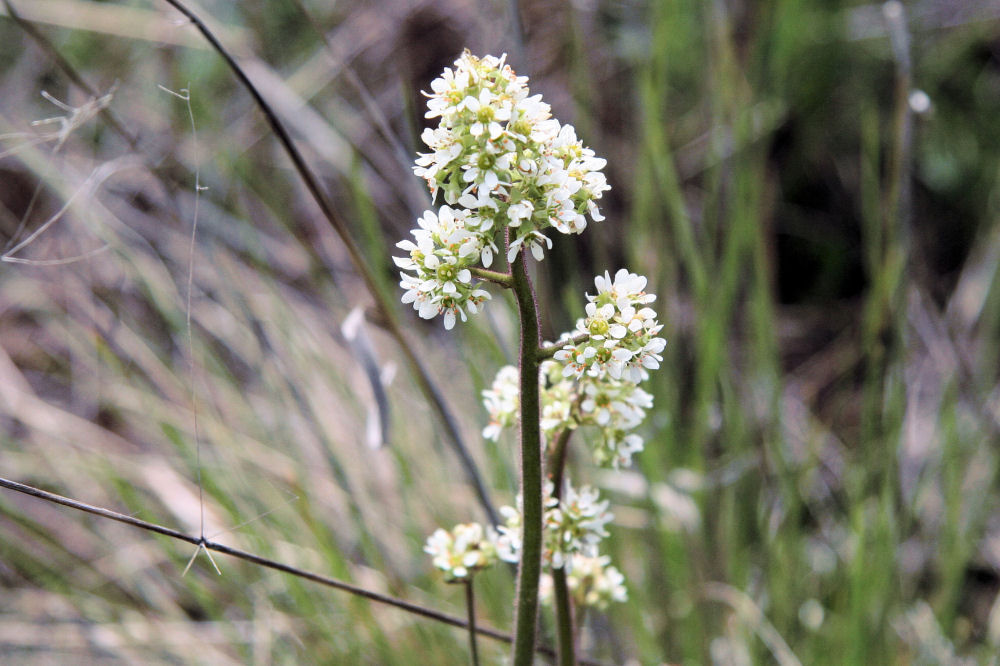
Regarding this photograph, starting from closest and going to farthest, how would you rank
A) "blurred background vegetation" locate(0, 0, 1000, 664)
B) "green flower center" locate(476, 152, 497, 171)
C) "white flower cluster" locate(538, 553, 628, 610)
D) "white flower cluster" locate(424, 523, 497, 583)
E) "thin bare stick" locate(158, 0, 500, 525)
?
"green flower center" locate(476, 152, 497, 171), "white flower cluster" locate(424, 523, 497, 583), "white flower cluster" locate(538, 553, 628, 610), "thin bare stick" locate(158, 0, 500, 525), "blurred background vegetation" locate(0, 0, 1000, 664)

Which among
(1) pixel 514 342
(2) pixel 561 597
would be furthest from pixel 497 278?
(1) pixel 514 342

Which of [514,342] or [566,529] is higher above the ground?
[514,342]

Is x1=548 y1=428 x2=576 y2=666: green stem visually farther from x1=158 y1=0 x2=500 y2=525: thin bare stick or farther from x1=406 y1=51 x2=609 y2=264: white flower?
x1=158 y1=0 x2=500 y2=525: thin bare stick

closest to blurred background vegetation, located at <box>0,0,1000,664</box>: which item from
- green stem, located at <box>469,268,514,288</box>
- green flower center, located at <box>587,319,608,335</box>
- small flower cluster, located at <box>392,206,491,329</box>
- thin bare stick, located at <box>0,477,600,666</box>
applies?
thin bare stick, located at <box>0,477,600,666</box>

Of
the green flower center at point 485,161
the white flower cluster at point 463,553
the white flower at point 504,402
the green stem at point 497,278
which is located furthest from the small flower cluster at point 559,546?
the green flower center at point 485,161

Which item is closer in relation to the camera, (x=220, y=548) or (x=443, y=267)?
(x=443, y=267)

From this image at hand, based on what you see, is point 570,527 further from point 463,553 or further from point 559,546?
point 463,553

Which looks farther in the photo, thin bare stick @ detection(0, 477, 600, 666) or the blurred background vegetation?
the blurred background vegetation
